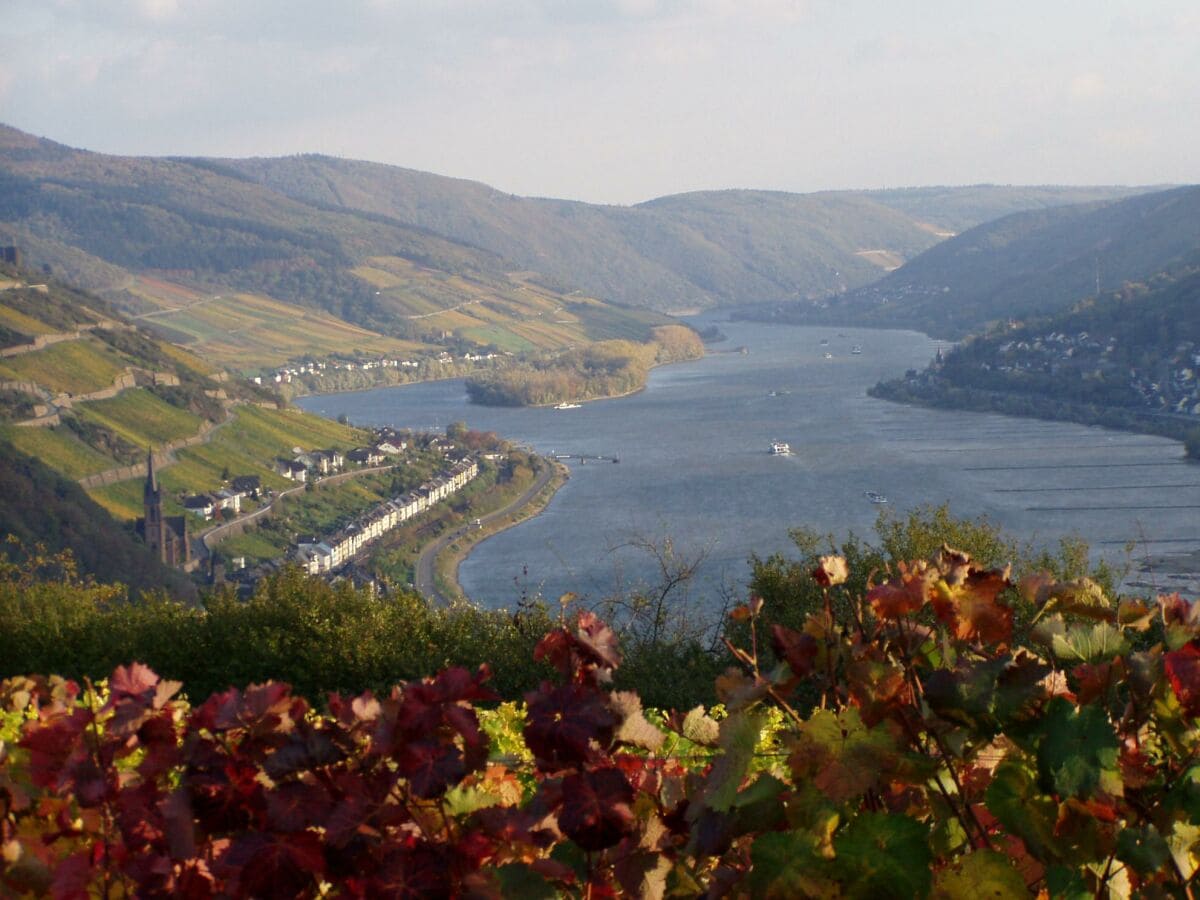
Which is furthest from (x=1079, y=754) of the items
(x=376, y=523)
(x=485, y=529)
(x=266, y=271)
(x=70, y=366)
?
(x=266, y=271)

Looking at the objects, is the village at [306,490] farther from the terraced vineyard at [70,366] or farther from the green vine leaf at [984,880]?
the green vine leaf at [984,880]

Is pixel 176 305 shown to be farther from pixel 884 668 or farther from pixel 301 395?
pixel 884 668

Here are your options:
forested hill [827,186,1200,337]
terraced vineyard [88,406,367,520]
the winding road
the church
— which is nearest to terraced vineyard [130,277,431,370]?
terraced vineyard [88,406,367,520]

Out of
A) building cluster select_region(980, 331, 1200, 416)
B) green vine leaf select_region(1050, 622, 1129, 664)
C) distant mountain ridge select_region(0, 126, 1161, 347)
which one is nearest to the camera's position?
green vine leaf select_region(1050, 622, 1129, 664)

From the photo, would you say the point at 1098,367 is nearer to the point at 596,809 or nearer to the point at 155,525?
the point at 155,525

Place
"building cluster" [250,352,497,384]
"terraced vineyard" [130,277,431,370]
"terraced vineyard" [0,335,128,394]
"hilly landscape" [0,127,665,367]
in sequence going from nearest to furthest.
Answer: "terraced vineyard" [0,335,128,394] → "building cluster" [250,352,497,384] → "terraced vineyard" [130,277,431,370] → "hilly landscape" [0,127,665,367]

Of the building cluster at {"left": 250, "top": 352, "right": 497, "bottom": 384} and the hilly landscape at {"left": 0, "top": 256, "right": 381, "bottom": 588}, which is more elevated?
the hilly landscape at {"left": 0, "top": 256, "right": 381, "bottom": 588}

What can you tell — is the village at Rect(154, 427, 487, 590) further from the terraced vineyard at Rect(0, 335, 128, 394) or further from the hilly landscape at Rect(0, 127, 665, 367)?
the hilly landscape at Rect(0, 127, 665, 367)

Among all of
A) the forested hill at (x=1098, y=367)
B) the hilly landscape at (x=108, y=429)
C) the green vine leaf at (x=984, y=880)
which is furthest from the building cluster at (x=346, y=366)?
the green vine leaf at (x=984, y=880)
